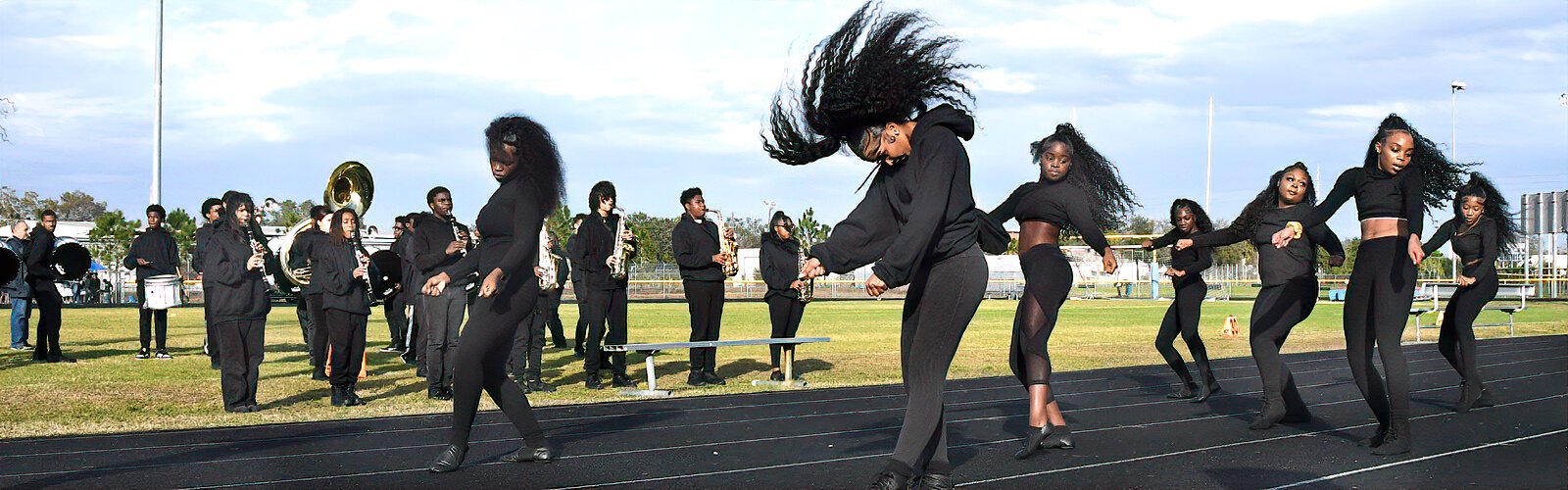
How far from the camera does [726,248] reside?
12.7m

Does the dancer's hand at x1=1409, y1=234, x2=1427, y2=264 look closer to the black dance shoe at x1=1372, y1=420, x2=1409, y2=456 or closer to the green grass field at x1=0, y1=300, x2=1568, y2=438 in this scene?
the black dance shoe at x1=1372, y1=420, x2=1409, y2=456

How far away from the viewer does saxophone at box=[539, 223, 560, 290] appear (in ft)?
38.6

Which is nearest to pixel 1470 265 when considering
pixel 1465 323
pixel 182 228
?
pixel 1465 323

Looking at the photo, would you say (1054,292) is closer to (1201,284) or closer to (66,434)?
(1201,284)

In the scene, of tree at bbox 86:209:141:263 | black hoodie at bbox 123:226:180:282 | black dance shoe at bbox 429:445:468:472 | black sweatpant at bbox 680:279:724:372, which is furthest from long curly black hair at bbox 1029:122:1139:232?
tree at bbox 86:209:141:263

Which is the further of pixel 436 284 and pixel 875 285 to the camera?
pixel 436 284

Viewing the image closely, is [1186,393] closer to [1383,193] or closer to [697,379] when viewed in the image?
[1383,193]

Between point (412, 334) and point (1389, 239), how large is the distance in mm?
10522

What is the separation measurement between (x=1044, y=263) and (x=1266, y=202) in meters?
3.10

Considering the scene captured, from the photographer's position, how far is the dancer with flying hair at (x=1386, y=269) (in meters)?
7.43

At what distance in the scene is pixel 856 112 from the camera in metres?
5.77

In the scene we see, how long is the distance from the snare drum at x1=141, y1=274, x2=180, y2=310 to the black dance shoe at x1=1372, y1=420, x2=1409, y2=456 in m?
13.1

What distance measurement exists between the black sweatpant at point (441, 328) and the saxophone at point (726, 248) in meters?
2.71

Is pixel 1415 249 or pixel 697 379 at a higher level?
pixel 1415 249
